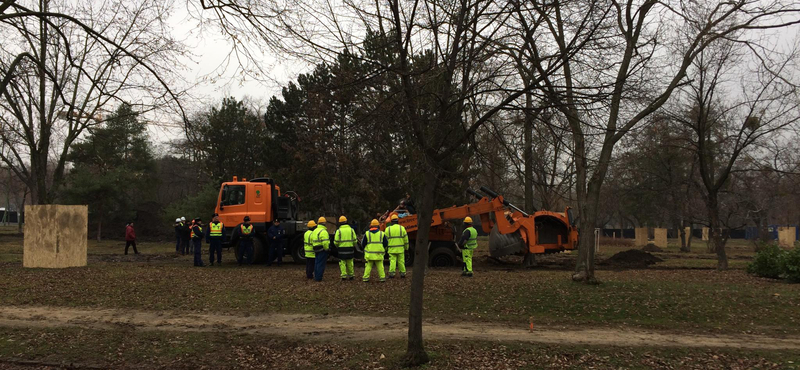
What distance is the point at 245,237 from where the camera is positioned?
1898 centimetres

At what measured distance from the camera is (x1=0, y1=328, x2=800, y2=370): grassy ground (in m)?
7.62

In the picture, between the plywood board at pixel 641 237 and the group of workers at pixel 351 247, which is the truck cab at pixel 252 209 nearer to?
the group of workers at pixel 351 247

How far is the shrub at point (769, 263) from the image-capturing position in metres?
15.0

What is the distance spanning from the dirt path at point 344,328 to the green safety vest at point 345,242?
13.2 feet

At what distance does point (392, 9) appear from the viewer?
6812mm

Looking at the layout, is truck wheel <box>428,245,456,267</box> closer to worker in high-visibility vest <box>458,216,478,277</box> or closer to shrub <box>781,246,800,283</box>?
worker in high-visibility vest <box>458,216,478,277</box>

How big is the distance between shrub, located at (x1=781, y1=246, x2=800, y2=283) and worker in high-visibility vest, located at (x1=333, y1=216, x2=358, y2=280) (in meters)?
11.6

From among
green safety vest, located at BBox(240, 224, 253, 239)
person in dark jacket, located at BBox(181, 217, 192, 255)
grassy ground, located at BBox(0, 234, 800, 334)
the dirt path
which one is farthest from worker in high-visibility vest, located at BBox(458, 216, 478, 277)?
person in dark jacket, located at BBox(181, 217, 192, 255)

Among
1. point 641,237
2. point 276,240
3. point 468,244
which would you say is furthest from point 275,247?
point 641,237

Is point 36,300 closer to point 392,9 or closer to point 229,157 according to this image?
point 392,9

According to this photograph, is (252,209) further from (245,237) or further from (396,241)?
(396,241)

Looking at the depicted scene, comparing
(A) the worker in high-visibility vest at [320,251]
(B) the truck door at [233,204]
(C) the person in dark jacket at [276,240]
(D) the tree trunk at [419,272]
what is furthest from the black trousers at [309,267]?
(D) the tree trunk at [419,272]

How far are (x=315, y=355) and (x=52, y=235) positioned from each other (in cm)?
1280

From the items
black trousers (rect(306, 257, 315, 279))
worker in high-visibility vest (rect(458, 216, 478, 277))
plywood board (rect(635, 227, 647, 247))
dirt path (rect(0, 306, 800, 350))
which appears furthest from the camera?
plywood board (rect(635, 227, 647, 247))
